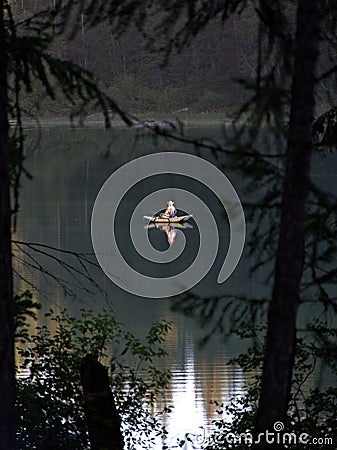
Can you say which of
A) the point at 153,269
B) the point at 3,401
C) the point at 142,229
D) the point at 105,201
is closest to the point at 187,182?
the point at 105,201

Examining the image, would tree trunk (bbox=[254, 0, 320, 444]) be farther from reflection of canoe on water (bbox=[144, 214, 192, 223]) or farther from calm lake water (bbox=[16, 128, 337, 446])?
reflection of canoe on water (bbox=[144, 214, 192, 223])

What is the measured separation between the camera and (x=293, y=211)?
354 centimetres

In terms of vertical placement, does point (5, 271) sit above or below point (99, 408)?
above

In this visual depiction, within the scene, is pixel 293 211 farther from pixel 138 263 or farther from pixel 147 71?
pixel 147 71

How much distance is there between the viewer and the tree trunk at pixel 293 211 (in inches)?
138

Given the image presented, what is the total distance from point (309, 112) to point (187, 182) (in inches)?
1372

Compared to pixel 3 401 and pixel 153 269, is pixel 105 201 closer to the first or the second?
pixel 153 269

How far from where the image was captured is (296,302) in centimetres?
359

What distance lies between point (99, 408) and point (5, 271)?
7.06ft

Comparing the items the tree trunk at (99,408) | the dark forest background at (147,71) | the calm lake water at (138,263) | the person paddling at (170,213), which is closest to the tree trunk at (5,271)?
the calm lake water at (138,263)

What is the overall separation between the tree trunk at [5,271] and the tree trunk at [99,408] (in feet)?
5.67

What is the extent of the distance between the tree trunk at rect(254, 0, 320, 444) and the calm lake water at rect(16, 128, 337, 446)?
600 millimetres

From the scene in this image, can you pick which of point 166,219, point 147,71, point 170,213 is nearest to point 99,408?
point 166,219

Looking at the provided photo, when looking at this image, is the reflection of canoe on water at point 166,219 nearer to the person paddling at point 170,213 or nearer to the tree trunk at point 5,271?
the person paddling at point 170,213
